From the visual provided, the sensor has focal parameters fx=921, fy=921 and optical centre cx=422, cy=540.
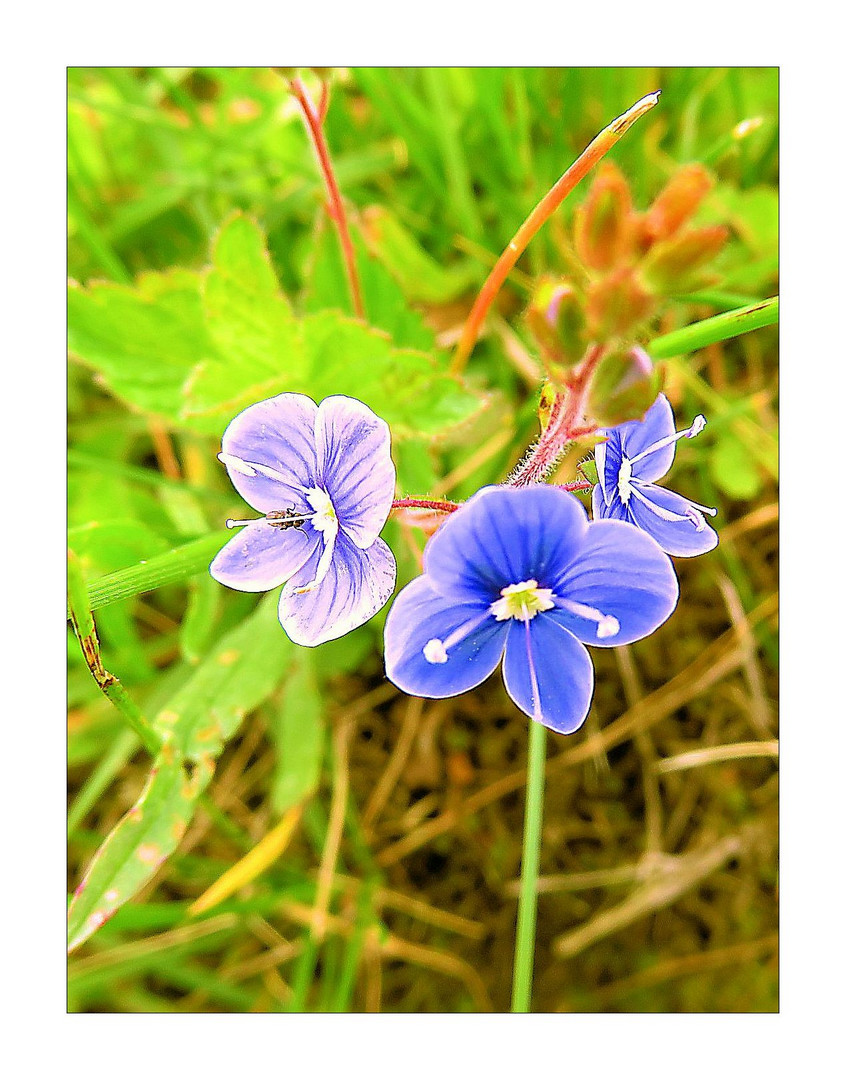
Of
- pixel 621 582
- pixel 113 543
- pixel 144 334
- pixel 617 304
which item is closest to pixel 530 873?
pixel 621 582

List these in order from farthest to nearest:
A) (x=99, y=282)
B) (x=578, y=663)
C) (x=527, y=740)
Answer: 1. (x=527, y=740)
2. (x=99, y=282)
3. (x=578, y=663)

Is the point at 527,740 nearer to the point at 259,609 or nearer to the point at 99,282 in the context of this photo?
the point at 259,609

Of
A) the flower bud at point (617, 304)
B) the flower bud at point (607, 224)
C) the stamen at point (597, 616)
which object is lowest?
the stamen at point (597, 616)

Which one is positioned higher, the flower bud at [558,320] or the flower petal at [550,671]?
the flower bud at [558,320]

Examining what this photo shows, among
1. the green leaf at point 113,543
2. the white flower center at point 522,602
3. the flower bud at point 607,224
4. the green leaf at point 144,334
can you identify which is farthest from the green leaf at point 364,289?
the flower bud at point 607,224

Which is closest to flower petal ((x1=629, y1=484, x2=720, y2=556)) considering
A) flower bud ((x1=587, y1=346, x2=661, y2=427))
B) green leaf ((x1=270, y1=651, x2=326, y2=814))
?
flower bud ((x1=587, y1=346, x2=661, y2=427))

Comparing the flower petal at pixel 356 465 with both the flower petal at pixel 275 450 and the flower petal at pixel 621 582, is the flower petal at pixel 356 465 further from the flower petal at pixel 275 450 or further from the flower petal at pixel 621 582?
the flower petal at pixel 621 582

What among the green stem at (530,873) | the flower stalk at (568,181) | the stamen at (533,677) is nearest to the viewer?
the stamen at (533,677)

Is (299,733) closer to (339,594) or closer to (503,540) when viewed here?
(339,594)

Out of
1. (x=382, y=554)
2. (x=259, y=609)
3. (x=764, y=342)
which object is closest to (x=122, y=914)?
(x=259, y=609)
